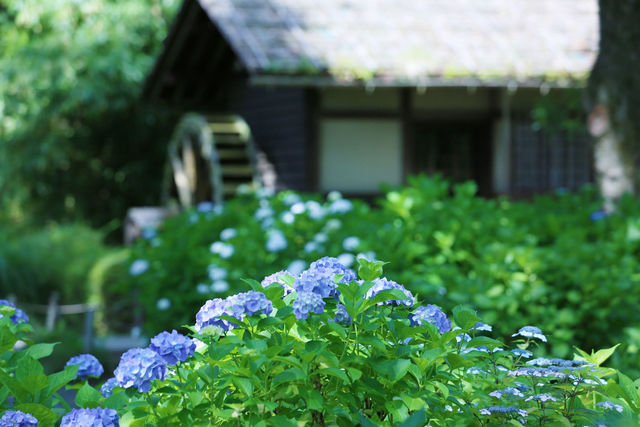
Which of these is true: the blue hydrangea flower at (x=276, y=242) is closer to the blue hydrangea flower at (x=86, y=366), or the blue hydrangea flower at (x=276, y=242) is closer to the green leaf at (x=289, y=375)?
the blue hydrangea flower at (x=86, y=366)

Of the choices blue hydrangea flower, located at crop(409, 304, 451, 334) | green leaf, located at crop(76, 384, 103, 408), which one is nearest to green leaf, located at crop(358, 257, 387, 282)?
blue hydrangea flower, located at crop(409, 304, 451, 334)

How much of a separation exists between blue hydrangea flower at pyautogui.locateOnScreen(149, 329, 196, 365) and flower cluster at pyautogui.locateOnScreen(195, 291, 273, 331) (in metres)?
0.11

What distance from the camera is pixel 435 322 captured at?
7.43 ft

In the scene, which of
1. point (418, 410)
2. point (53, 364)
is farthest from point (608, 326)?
point (53, 364)

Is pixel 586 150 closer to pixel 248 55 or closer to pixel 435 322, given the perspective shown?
pixel 248 55

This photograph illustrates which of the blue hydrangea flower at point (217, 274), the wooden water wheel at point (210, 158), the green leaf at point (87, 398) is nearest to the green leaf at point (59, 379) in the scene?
the green leaf at point (87, 398)

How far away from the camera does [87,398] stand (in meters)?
2.38

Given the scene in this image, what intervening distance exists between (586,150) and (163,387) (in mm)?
11368

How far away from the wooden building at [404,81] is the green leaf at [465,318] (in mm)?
→ 7502

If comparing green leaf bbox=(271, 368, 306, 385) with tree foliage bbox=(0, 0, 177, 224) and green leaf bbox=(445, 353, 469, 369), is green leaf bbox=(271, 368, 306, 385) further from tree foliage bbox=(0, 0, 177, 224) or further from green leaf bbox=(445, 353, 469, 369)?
tree foliage bbox=(0, 0, 177, 224)

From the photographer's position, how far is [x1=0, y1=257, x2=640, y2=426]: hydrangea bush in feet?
6.60

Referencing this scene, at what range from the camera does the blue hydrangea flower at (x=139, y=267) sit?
22.7 feet

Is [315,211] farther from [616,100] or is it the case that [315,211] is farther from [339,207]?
[616,100]

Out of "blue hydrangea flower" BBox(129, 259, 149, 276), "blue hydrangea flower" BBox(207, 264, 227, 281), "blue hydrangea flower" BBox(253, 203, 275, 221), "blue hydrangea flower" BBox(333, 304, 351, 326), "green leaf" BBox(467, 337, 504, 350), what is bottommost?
"blue hydrangea flower" BBox(129, 259, 149, 276)
